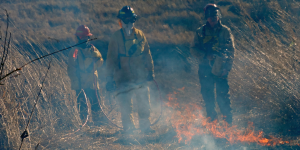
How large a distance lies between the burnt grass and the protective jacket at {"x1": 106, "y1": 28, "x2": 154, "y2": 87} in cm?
109

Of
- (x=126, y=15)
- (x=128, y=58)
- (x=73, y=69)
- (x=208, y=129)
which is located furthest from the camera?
(x=73, y=69)

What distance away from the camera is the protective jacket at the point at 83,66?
15.9 ft

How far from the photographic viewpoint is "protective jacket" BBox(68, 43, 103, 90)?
4832mm

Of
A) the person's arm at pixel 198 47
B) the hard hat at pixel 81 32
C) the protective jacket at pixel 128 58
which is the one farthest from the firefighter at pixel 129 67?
the person's arm at pixel 198 47

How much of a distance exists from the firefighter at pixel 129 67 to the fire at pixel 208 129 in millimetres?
695

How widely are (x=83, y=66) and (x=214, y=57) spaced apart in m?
2.72

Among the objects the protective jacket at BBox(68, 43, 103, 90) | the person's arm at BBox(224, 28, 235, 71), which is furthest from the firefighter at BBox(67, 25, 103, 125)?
the person's arm at BBox(224, 28, 235, 71)

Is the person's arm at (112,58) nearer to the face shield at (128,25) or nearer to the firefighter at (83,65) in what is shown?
the face shield at (128,25)

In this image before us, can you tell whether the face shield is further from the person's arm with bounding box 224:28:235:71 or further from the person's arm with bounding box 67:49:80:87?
the person's arm with bounding box 224:28:235:71

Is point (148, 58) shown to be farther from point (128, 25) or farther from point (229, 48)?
point (229, 48)

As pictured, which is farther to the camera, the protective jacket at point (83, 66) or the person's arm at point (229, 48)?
the protective jacket at point (83, 66)

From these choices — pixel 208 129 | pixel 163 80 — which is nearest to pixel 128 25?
pixel 208 129

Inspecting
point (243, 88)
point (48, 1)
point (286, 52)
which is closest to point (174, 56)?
point (243, 88)

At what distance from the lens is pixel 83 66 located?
4.89m
